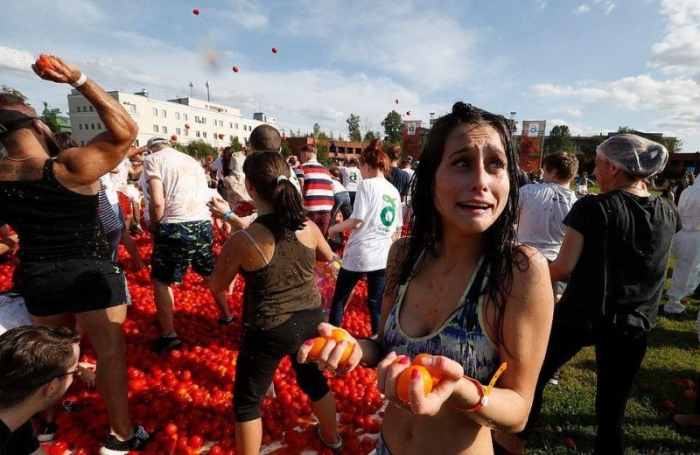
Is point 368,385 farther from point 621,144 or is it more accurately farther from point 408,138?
point 408,138

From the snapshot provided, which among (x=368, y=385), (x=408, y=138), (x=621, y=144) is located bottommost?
(x=368, y=385)

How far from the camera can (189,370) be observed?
3.70 m

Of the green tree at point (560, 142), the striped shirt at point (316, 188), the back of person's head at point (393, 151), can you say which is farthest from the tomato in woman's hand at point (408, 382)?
the green tree at point (560, 142)

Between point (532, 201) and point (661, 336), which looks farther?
point (661, 336)

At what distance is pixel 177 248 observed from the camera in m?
4.07

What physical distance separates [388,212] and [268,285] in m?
2.16

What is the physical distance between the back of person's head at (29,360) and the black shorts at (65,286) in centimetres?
30

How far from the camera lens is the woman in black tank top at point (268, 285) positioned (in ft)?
7.43

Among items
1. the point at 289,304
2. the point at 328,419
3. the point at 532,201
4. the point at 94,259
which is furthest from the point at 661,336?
the point at 94,259

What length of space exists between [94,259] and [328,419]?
2063 millimetres

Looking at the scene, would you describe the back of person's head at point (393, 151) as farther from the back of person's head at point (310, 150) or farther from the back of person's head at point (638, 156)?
the back of person's head at point (638, 156)

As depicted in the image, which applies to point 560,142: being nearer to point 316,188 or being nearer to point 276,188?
point 316,188

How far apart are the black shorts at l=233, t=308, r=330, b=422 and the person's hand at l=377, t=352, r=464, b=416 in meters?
1.44

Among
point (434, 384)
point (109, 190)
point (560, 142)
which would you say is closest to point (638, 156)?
point (434, 384)
